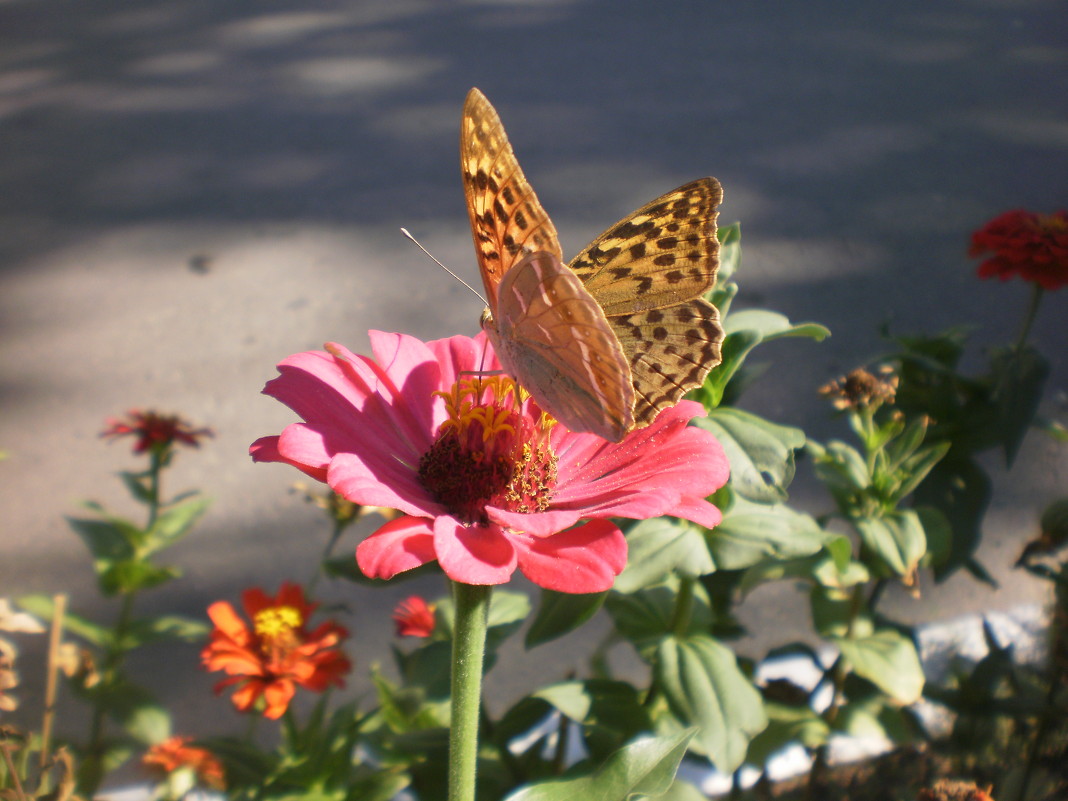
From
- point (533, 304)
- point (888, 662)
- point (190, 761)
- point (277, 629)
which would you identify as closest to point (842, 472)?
point (888, 662)

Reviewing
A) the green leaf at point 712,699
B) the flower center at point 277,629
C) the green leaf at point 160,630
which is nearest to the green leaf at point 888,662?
the green leaf at point 712,699

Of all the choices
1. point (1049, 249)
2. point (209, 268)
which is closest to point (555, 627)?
point (1049, 249)

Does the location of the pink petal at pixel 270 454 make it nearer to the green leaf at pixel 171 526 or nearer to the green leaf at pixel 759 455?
the green leaf at pixel 759 455

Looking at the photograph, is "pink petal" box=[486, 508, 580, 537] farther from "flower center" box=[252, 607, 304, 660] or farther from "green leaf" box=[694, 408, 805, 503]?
"flower center" box=[252, 607, 304, 660]

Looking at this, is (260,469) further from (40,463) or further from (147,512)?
(40,463)

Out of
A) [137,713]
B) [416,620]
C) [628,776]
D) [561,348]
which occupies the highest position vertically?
[561,348]

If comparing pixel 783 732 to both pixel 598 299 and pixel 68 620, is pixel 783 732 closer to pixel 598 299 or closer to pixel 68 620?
pixel 598 299
